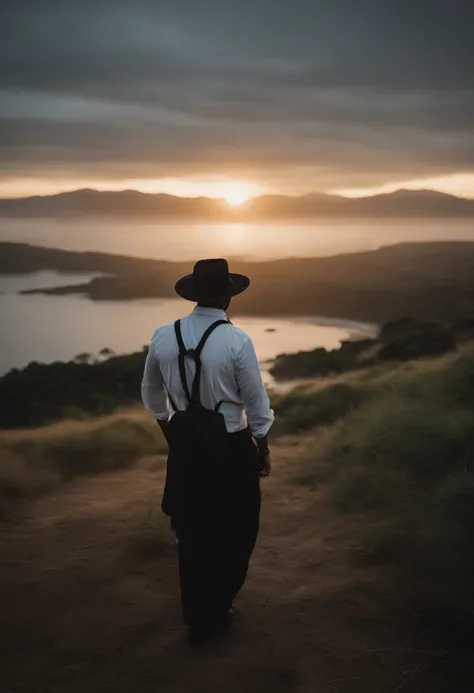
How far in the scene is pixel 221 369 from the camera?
352 centimetres

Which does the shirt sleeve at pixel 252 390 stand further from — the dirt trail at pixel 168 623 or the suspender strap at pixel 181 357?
the dirt trail at pixel 168 623

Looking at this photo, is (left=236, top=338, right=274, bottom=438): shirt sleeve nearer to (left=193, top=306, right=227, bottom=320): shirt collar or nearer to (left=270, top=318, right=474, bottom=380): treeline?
(left=193, top=306, right=227, bottom=320): shirt collar

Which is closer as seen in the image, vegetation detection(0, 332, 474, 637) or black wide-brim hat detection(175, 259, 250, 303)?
black wide-brim hat detection(175, 259, 250, 303)

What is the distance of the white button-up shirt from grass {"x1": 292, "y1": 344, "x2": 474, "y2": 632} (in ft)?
5.90

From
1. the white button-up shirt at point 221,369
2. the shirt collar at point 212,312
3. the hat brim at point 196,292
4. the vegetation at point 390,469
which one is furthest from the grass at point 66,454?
the shirt collar at point 212,312

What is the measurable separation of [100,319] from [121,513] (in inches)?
2891

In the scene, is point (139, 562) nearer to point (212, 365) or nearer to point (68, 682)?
point (68, 682)

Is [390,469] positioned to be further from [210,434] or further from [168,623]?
[210,434]

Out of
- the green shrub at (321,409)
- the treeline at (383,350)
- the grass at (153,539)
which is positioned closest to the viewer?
the grass at (153,539)

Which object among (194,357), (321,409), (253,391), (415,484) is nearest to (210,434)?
(253,391)

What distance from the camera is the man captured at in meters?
3.54

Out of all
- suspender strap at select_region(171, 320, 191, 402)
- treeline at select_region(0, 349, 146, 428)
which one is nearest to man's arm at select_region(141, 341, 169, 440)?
suspender strap at select_region(171, 320, 191, 402)

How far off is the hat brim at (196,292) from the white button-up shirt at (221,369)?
7 cm

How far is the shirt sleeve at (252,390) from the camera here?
3516 mm
